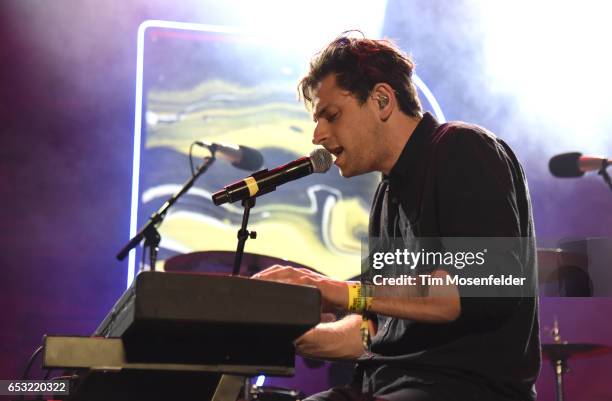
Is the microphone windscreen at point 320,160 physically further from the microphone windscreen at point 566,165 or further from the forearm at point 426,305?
the microphone windscreen at point 566,165

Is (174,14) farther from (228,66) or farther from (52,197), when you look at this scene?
(52,197)

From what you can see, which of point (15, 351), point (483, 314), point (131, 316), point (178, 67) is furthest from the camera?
point (178, 67)

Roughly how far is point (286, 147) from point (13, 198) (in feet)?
5.19

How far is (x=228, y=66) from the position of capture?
4.61 metres

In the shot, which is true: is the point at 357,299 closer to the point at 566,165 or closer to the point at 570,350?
the point at 570,350

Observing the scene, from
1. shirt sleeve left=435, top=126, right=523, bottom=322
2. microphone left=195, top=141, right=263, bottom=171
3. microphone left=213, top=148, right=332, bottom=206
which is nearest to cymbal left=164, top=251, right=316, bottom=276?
microphone left=195, top=141, right=263, bottom=171

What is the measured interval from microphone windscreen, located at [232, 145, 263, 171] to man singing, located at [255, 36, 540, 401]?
1.71m

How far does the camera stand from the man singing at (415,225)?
6.00 feet

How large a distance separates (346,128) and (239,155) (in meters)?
1.83

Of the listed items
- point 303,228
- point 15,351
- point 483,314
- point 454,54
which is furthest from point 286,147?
point 483,314

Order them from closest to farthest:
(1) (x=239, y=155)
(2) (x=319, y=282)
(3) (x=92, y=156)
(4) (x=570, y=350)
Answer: (2) (x=319, y=282)
(4) (x=570, y=350)
(1) (x=239, y=155)
(3) (x=92, y=156)

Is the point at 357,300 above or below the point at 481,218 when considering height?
below

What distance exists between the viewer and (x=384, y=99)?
7.68 ft

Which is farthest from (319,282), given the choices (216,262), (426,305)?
(216,262)
